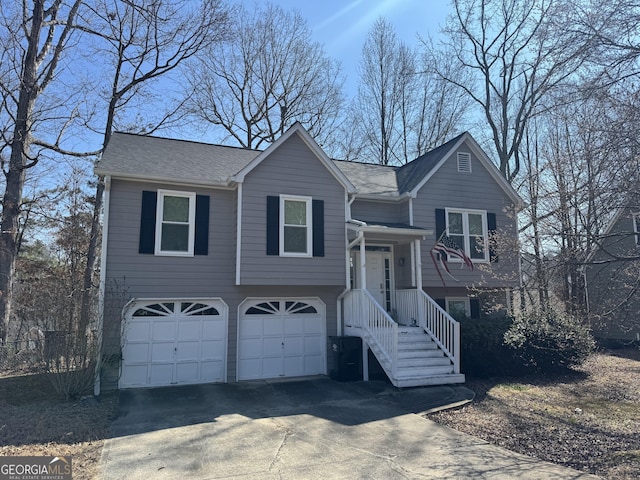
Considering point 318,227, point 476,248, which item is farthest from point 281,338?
point 476,248

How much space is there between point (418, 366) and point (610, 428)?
3.99 meters

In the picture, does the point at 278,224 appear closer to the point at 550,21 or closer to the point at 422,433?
the point at 422,433

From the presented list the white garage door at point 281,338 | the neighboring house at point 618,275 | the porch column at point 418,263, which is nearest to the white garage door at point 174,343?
the white garage door at point 281,338

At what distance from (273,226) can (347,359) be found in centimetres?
403

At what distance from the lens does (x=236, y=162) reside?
1303cm

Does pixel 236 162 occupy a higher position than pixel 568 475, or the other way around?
pixel 236 162

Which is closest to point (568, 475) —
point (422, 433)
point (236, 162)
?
point (422, 433)

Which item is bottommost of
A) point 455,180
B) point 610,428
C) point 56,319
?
point 610,428

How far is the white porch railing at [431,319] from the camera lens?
1057cm

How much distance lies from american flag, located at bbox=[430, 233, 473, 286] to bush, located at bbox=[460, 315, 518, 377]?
1.99 meters

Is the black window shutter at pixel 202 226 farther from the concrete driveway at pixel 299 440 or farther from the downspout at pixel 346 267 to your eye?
the downspout at pixel 346 267

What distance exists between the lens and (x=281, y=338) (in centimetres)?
1195

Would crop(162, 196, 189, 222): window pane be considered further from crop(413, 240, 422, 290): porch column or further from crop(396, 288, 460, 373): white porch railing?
crop(396, 288, 460, 373): white porch railing

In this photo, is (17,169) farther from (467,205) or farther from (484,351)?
(484,351)
